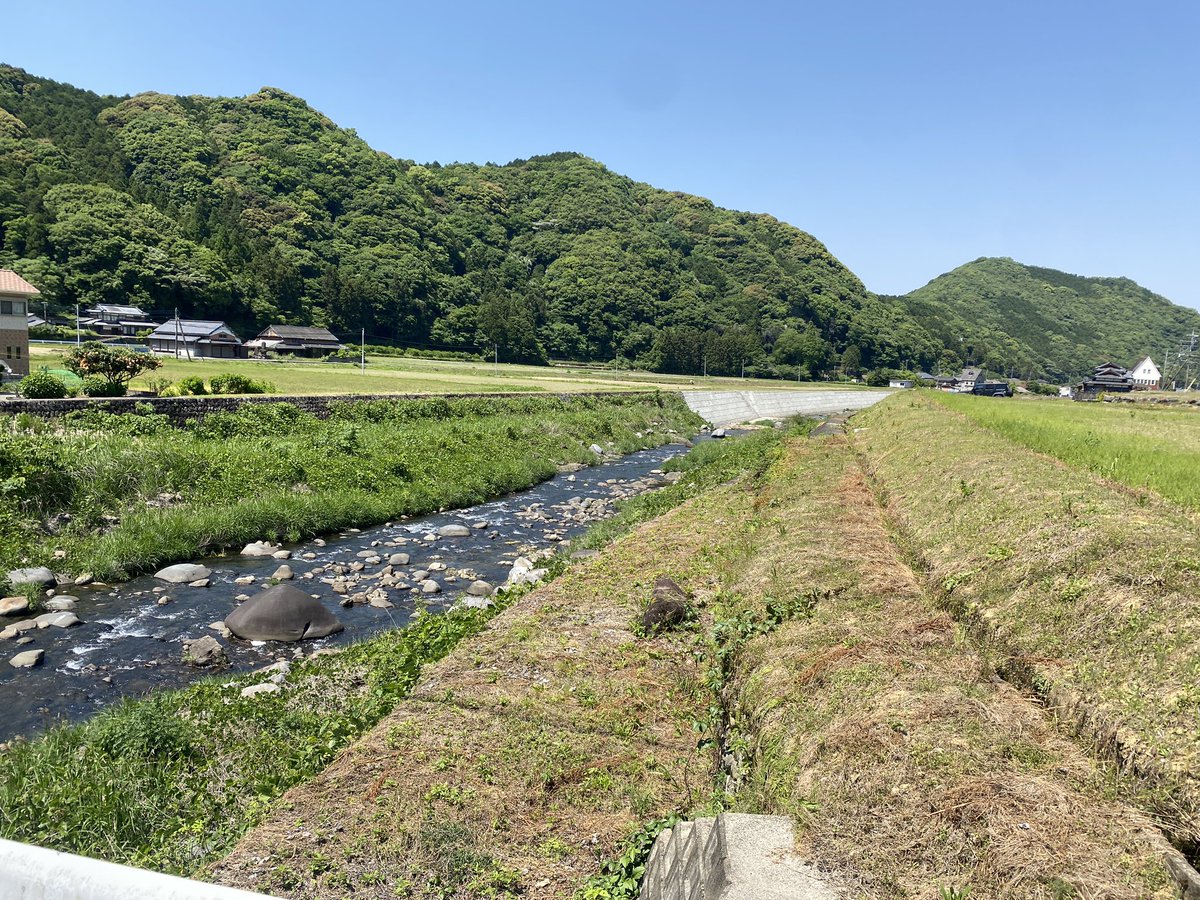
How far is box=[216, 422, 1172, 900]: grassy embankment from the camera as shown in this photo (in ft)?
13.4

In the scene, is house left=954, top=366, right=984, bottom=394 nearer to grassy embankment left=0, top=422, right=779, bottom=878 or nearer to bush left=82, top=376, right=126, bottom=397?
bush left=82, top=376, right=126, bottom=397

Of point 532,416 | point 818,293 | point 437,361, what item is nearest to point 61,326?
point 437,361

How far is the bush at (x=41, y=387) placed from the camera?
1984cm

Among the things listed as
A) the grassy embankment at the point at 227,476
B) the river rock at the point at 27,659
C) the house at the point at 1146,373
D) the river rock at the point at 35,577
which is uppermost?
the house at the point at 1146,373

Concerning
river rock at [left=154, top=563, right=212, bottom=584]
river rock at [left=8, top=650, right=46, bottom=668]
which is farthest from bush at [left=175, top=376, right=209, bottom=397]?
river rock at [left=8, top=650, right=46, bottom=668]

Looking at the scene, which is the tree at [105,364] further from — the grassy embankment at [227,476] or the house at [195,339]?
the house at [195,339]

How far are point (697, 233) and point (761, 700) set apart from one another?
172 meters

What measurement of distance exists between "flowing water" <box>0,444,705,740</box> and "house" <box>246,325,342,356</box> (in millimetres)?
69264

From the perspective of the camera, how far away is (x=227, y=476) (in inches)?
721

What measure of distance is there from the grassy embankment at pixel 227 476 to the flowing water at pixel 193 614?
0.84m

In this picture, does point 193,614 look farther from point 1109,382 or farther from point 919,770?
point 1109,382

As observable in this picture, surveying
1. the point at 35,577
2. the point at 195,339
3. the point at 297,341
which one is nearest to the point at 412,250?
the point at 297,341

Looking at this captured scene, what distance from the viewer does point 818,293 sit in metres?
148

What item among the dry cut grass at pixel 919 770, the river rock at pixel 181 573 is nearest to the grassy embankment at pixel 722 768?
the dry cut grass at pixel 919 770
